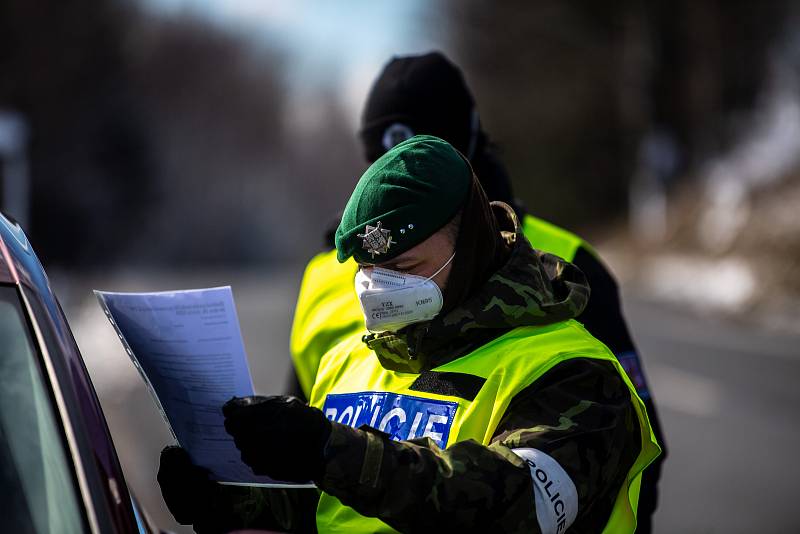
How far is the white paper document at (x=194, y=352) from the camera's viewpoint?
2062 millimetres

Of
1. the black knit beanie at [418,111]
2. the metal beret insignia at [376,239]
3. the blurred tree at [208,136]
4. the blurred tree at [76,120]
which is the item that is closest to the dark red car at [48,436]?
the metal beret insignia at [376,239]

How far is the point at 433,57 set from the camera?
3742mm

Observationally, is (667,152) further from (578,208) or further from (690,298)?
(690,298)

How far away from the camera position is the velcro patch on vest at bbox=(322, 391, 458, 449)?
2.23 m

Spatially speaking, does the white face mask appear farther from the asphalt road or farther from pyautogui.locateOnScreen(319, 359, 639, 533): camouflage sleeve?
the asphalt road

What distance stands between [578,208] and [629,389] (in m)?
30.8

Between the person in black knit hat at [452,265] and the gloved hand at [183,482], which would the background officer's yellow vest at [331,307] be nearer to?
the person in black knit hat at [452,265]

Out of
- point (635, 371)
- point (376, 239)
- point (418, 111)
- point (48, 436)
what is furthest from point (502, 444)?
point (418, 111)

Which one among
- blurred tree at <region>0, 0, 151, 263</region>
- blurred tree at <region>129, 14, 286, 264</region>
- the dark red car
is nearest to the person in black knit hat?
the dark red car

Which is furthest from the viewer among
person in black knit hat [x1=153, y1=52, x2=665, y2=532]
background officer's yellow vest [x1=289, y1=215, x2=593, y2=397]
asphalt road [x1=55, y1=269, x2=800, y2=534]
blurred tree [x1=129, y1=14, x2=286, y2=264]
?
blurred tree [x1=129, y1=14, x2=286, y2=264]

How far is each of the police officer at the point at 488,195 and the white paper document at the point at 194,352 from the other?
38.9 inches

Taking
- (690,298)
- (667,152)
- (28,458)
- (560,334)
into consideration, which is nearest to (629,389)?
(560,334)

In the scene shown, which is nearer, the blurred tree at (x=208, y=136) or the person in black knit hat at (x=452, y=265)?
the person in black knit hat at (x=452, y=265)

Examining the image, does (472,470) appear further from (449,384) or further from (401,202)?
(401,202)
